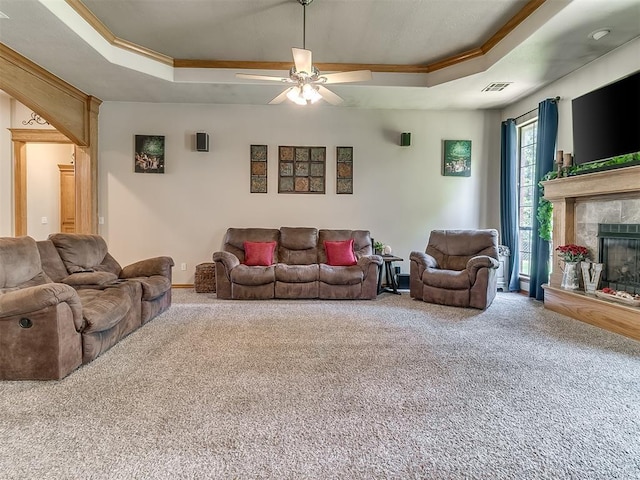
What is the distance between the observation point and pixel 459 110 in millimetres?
5906

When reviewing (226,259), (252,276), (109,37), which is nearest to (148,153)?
(109,37)

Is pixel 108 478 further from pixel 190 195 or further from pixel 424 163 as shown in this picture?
pixel 424 163

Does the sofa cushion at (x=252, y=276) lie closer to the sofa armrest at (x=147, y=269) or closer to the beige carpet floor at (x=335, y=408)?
the sofa armrest at (x=147, y=269)

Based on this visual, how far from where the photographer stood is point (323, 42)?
418 cm

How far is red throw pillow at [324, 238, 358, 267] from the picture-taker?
5.11 m

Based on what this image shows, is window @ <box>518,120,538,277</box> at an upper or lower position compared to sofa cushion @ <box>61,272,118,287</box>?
upper

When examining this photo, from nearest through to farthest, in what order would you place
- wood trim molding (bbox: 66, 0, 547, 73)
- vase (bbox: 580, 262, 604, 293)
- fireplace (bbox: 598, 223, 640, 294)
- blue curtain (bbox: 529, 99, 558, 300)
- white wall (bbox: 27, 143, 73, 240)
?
fireplace (bbox: 598, 223, 640, 294) < wood trim molding (bbox: 66, 0, 547, 73) < vase (bbox: 580, 262, 604, 293) < blue curtain (bbox: 529, 99, 558, 300) < white wall (bbox: 27, 143, 73, 240)

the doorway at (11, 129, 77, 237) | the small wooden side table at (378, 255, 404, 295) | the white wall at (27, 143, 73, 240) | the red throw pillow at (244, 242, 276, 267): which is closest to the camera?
the red throw pillow at (244, 242, 276, 267)

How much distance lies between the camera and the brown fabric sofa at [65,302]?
2234 mm

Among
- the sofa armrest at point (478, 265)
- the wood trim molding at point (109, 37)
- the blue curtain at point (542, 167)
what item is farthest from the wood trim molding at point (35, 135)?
the blue curtain at point (542, 167)

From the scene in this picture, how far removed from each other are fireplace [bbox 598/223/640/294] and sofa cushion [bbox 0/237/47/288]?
222 inches

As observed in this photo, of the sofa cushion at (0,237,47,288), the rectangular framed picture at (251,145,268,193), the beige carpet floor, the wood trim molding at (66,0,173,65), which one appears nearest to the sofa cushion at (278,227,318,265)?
the rectangular framed picture at (251,145,268,193)

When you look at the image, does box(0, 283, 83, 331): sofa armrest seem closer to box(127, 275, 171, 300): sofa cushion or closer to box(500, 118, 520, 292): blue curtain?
box(127, 275, 171, 300): sofa cushion

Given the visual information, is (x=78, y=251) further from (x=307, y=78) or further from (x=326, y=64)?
(x=326, y=64)
